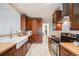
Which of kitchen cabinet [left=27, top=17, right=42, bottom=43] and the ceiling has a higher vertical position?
the ceiling

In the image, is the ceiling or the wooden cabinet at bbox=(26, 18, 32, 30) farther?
the wooden cabinet at bbox=(26, 18, 32, 30)

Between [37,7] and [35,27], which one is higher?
[37,7]

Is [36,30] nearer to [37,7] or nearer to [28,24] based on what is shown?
[28,24]

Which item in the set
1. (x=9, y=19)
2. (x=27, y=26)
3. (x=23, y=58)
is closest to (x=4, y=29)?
(x=9, y=19)

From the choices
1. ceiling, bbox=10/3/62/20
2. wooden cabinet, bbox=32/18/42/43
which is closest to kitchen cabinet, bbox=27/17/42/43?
wooden cabinet, bbox=32/18/42/43

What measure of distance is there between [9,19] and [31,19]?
147 inches

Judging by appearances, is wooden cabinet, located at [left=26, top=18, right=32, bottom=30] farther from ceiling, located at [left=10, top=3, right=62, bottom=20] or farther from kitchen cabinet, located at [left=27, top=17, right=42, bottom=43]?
ceiling, located at [left=10, top=3, right=62, bottom=20]

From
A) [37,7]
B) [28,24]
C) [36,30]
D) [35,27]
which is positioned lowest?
[36,30]

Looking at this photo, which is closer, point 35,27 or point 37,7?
point 37,7

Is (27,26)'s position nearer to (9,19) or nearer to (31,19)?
(31,19)

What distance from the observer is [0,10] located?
4.04 meters

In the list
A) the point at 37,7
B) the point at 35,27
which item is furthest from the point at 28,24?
the point at 37,7

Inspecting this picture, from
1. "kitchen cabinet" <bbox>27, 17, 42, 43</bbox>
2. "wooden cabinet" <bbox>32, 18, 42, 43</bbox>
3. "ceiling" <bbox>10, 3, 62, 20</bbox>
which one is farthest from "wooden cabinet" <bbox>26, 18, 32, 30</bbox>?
"ceiling" <bbox>10, 3, 62, 20</bbox>

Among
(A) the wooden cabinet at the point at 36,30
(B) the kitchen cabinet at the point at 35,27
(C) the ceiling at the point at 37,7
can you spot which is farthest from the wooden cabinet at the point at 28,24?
(C) the ceiling at the point at 37,7
